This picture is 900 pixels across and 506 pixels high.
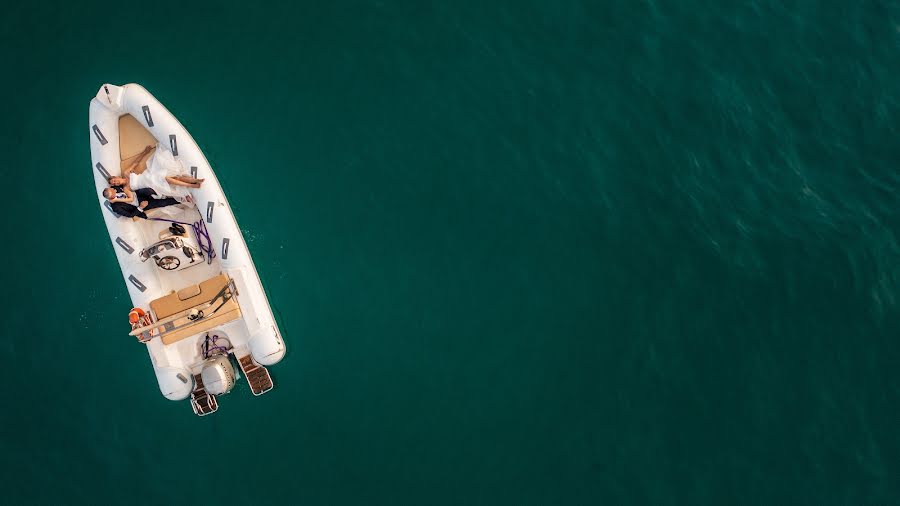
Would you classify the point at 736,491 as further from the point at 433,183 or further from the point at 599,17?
the point at 599,17

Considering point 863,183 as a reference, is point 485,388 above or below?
below

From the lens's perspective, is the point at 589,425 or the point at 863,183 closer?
the point at 589,425

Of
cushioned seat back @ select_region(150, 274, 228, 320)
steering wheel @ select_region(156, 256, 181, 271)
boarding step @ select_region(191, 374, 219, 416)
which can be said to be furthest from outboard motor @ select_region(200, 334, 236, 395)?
steering wheel @ select_region(156, 256, 181, 271)

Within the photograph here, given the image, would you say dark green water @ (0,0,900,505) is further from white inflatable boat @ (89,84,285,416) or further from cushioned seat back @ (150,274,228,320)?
cushioned seat back @ (150,274,228,320)

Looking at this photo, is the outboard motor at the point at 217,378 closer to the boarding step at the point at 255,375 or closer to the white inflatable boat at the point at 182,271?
the white inflatable boat at the point at 182,271

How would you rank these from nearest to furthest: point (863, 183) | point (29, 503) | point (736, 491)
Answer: point (736, 491)
point (29, 503)
point (863, 183)

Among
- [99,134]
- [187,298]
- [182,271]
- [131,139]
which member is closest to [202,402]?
[187,298]

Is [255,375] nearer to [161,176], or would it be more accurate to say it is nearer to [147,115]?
[161,176]

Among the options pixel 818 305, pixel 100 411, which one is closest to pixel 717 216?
pixel 818 305
